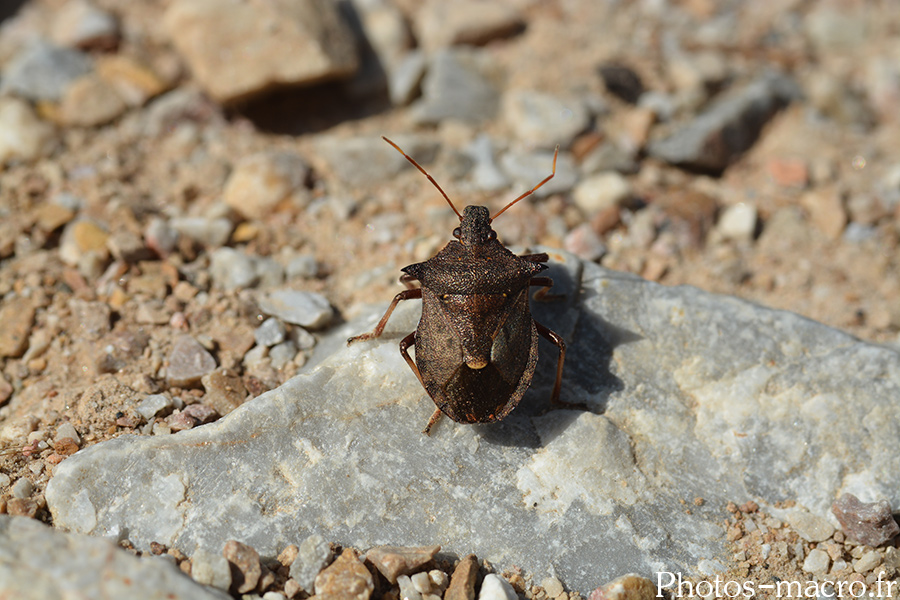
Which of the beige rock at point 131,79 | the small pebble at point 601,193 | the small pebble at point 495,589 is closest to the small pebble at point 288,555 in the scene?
the small pebble at point 495,589

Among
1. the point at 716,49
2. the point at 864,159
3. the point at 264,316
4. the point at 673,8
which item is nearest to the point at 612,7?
the point at 673,8

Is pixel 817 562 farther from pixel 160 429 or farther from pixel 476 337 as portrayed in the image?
pixel 160 429

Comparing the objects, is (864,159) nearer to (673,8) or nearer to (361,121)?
(673,8)

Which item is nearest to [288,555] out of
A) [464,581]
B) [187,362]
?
[464,581]

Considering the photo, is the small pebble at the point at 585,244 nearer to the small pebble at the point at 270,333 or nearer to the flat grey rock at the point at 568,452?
the flat grey rock at the point at 568,452

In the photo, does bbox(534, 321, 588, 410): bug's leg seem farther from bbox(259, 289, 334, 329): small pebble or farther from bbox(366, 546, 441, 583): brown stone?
bbox(259, 289, 334, 329): small pebble
